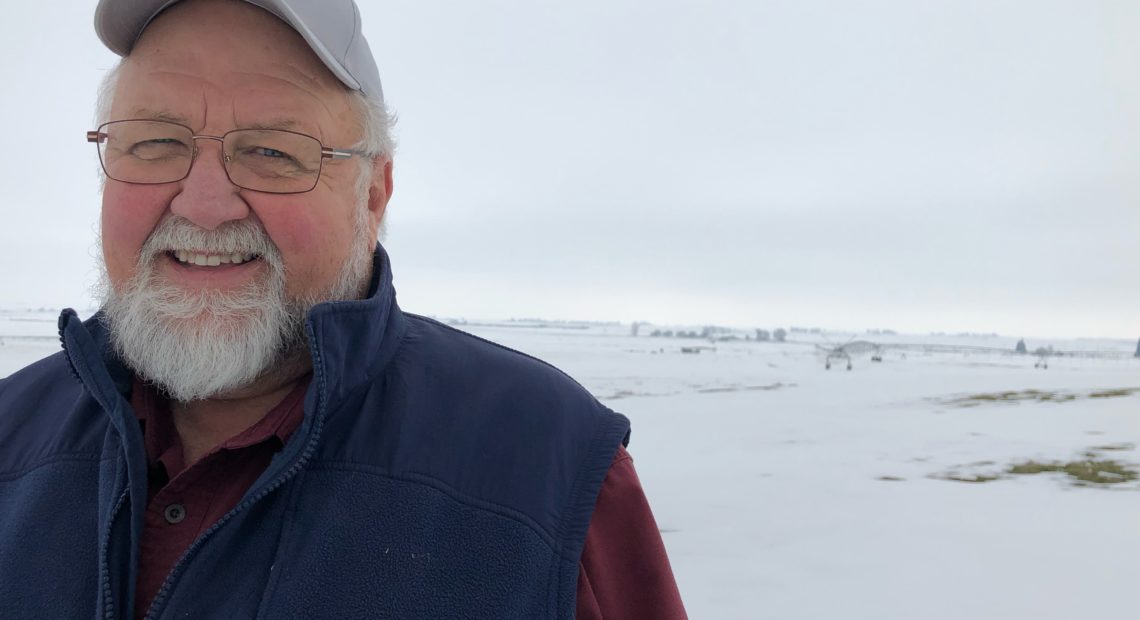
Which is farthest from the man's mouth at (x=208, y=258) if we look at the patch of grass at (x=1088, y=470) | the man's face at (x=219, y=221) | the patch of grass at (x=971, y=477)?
the patch of grass at (x=1088, y=470)

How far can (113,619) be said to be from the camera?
1.14 meters

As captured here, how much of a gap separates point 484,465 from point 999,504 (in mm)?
7265

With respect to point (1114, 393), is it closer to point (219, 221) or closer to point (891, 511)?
point (891, 511)

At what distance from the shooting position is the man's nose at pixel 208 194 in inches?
52.2

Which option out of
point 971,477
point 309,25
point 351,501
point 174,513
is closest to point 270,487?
point 351,501

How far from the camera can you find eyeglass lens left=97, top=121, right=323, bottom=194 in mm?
1352

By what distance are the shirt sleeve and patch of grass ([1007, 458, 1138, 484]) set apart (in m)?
8.77

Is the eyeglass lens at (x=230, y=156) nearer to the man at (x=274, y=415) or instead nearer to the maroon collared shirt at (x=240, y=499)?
the man at (x=274, y=415)

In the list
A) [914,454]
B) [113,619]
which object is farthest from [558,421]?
[914,454]

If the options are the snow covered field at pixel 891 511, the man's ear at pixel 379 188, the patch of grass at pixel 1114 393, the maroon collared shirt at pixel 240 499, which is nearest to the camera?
the maroon collared shirt at pixel 240 499

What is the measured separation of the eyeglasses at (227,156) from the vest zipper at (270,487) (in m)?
0.33

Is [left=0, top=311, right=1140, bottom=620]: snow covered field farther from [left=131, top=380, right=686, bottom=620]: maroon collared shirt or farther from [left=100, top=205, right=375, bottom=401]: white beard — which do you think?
[left=100, top=205, right=375, bottom=401]: white beard

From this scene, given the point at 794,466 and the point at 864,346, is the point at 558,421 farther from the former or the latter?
the point at 864,346

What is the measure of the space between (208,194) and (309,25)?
37 centimetres
